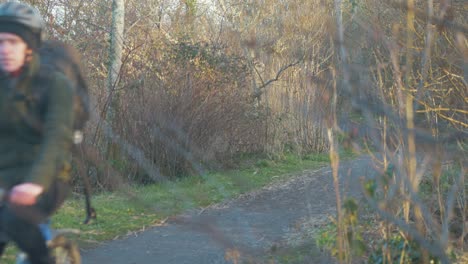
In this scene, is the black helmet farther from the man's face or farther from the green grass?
the green grass

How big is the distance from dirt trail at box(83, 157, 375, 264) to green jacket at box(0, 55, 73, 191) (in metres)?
1.66

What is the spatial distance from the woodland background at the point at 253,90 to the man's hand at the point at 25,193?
1450 millimetres

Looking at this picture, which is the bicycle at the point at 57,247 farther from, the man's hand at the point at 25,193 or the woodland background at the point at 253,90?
the woodland background at the point at 253,90

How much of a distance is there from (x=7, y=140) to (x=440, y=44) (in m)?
4.20

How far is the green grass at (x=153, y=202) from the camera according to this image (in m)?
8.17

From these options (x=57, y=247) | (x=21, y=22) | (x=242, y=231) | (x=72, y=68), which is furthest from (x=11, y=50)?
(x=242, y=231)

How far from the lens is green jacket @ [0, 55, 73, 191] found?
3.60 meters

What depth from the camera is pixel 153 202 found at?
9820mm

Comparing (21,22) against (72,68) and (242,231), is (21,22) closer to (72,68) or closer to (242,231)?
(72,68)

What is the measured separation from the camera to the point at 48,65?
3.94 m

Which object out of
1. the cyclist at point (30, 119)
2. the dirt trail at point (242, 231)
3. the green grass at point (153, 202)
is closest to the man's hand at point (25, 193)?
the cyclist at point (30, 119)

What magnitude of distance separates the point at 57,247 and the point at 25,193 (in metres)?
0.83

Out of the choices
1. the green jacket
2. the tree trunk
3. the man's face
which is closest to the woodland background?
the tree trunk

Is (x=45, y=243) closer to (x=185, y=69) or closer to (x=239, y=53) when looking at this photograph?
(x=185, y=69)
